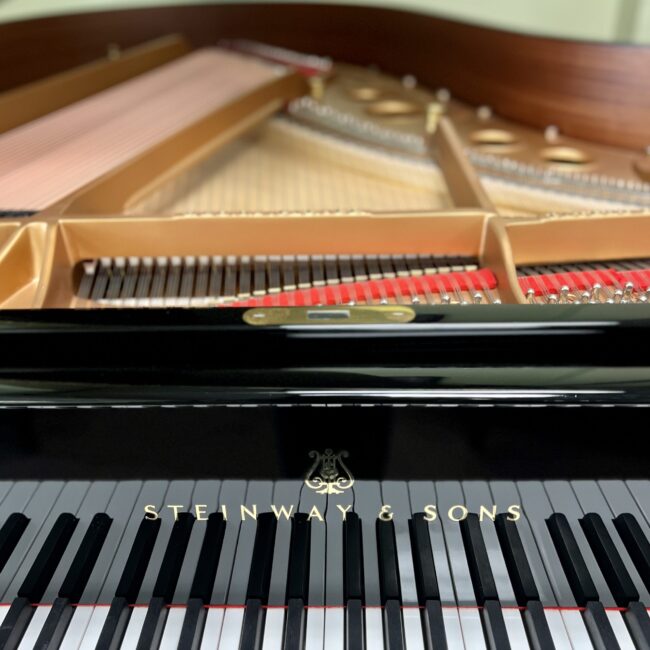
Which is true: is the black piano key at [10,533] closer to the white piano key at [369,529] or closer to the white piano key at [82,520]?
the white piano key at [82,520]

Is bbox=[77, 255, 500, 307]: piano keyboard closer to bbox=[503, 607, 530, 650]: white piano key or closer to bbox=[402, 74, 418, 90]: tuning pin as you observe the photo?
bbox=[503, 607, 530, 650]: white piano key

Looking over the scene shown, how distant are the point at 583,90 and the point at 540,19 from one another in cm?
184

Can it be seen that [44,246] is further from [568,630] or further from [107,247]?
[568,630]

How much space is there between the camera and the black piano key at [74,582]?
1115mm

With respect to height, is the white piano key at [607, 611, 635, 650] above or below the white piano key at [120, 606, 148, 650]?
above

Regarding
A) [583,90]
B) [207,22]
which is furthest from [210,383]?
[207,22]

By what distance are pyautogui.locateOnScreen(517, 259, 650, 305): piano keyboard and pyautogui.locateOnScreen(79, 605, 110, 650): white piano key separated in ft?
3.58

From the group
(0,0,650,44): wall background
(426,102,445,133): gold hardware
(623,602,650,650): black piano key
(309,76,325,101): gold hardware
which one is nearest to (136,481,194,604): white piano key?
(623,602,650,650): black piano key

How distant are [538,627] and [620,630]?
6.0 inches

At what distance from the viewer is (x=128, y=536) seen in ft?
3.95

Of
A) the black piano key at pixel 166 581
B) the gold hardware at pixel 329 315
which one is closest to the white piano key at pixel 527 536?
the gold hardware at pixel 329 315

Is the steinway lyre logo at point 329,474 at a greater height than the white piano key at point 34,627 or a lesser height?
greater

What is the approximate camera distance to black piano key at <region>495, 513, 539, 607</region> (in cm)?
114

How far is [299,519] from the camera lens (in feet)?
3.90
